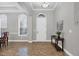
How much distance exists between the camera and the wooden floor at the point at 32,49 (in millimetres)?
3486

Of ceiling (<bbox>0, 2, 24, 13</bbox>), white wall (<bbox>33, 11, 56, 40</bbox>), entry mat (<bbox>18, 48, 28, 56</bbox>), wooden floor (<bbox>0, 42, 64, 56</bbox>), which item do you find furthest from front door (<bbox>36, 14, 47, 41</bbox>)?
ceiling (<bbox>0, 2, 24, 13</bbox>)

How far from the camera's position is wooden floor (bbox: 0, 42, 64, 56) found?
3486 millimetres

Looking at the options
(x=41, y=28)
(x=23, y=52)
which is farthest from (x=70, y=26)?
(x=23, y=52)

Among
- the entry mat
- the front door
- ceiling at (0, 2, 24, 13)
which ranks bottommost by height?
the entry mat

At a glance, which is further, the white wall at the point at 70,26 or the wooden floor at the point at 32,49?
the white wall at the point at 70,26

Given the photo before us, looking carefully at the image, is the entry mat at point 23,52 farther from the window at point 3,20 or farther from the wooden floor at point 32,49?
the window at point 3,20

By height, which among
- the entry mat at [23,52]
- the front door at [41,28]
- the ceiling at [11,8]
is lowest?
the entry mat at [23,52]

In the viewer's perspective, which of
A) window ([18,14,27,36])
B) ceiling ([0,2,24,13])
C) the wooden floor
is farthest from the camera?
window ([18,14,27,36])

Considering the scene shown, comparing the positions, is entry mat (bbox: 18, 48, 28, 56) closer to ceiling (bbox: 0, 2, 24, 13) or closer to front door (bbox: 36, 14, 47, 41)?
front door (bbox: 36, 14, 47, 41)

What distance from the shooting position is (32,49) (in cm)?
379

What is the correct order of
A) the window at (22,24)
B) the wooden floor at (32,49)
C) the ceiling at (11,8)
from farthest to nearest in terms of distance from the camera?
1. the window at (22,24)
2. the wooden floor at (32,49)
3. the ceiling at (11,8)

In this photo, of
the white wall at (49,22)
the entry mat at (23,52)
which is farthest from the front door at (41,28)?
the entry mat at (23,52)

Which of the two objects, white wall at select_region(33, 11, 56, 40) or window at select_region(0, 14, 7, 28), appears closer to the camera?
window at select_region(0, 14, 7, 28)

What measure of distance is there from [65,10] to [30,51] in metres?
1.57
